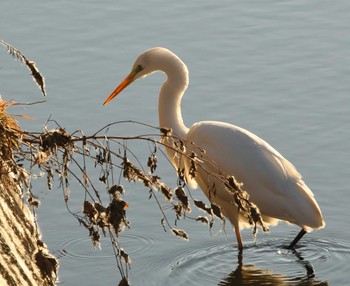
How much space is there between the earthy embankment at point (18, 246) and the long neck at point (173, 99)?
286cm

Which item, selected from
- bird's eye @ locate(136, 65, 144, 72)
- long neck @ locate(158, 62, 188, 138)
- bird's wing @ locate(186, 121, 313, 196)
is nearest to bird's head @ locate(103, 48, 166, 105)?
bird's eye @ locate(136, 65, 144, 72)

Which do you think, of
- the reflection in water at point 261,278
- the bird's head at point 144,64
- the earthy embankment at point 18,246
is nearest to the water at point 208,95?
the reflection in water at point 261,278

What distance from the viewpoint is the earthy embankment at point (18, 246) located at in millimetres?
4023

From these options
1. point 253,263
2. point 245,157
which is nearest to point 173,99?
point 245,157

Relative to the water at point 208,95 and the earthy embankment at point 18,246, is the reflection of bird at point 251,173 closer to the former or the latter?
the water at point 208,95

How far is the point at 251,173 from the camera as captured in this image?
278 inches

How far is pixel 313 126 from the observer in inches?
338

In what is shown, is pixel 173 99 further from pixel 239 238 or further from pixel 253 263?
pixel 253 263

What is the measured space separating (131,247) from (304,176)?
1.59 m

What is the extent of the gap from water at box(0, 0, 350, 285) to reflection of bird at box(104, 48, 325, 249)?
30 centimetres

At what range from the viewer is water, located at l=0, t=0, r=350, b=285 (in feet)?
22.9

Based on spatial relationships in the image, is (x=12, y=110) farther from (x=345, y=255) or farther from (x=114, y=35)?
(x=345, y=255)

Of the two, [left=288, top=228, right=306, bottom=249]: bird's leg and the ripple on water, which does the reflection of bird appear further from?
the ripple on water

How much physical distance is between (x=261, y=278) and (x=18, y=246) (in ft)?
9.11
